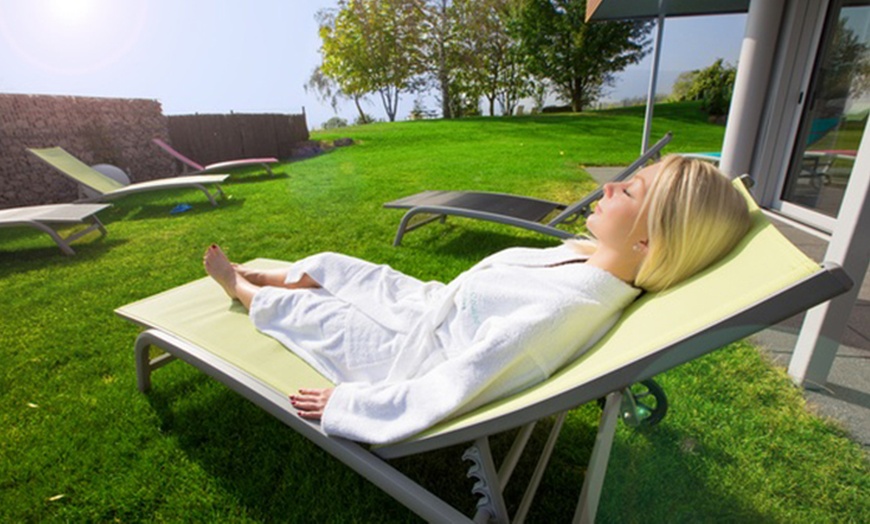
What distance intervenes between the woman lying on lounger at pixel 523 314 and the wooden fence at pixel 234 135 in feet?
38.5

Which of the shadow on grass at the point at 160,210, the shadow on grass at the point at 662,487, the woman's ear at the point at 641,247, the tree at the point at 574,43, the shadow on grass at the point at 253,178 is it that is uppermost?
the tree at the point at 574,43

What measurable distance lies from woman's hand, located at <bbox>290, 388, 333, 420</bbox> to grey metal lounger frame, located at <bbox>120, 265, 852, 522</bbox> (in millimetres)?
26

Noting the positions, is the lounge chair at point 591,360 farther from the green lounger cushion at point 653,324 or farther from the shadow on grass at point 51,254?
the shadow on grass at point 51,254

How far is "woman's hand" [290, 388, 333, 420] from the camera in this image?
4.39ft

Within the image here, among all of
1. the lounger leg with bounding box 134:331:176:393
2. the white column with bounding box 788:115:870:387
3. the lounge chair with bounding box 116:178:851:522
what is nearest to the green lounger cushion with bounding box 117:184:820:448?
the lounge chair with bounding box 116:178:851:522

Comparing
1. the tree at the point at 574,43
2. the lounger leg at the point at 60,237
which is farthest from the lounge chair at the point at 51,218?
the tree at the point at 574,43

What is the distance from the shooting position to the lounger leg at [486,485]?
1.13 metres

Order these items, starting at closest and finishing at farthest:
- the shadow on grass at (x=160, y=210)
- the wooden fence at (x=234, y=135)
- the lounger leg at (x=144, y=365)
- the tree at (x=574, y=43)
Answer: the lounger leg at (x=144, y=365) < the shadow on grass at (x=160, y=210) < the wooden fence at (x=234, y=135) < the tree at (x=574, y=43)

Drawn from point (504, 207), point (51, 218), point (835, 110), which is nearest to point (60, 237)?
point (51, 218)

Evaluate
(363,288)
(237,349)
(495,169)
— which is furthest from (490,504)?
(495,169)

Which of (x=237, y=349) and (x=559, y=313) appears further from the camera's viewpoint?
(x=237, y=349)

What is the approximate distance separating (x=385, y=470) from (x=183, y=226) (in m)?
5.54

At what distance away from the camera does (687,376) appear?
6.74 ft

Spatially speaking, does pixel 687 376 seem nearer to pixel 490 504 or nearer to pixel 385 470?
pixel 490 504
